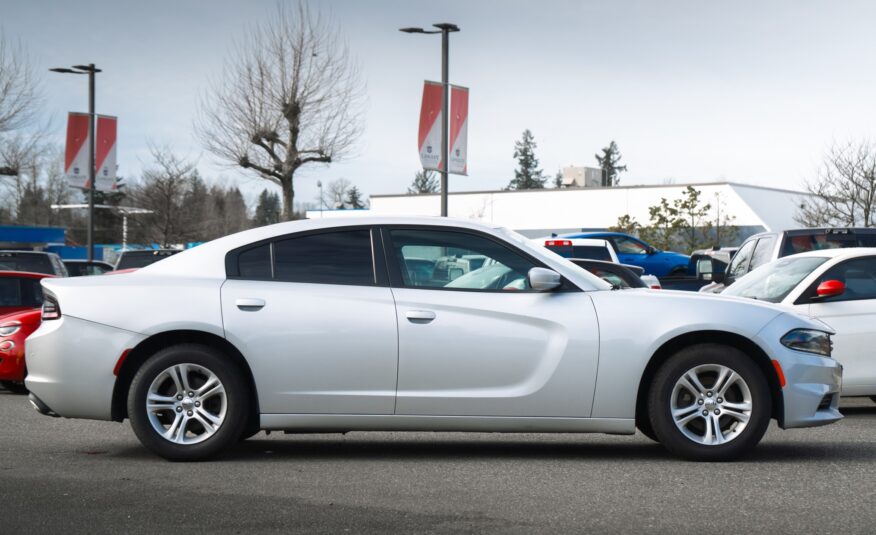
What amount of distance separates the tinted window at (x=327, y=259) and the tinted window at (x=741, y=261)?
8.47 metres

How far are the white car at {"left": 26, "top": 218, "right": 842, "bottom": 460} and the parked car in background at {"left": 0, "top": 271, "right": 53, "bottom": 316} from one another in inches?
290

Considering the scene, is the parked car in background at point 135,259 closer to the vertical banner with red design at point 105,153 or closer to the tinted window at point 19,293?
the vertical banner with red design at point 105,153

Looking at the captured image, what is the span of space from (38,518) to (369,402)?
2.17 metres

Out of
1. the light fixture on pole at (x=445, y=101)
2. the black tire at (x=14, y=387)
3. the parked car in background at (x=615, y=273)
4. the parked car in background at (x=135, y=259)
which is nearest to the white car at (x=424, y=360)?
the black tire at (x=14, y=387)

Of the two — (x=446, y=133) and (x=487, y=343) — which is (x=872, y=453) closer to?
(x=487, y=343)

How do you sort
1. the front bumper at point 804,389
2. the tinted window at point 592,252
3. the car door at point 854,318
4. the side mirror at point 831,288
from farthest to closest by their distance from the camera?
1. the tinted window at point 592,252
2. the side mirror at point 831,288
3. the car door at point 854,318
4. the front bumper at point 804,389

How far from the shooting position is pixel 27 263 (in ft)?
62.2

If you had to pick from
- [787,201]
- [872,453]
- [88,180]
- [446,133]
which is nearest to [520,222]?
[787,201]

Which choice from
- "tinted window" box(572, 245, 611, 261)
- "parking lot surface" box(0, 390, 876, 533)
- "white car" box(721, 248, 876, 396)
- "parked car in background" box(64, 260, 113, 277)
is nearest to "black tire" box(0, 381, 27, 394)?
"parking lot surface" box(0, 390, 876, 533)

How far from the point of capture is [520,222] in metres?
61.7

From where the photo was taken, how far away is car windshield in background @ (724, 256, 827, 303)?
1012 centimetres

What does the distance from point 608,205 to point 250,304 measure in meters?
54.0

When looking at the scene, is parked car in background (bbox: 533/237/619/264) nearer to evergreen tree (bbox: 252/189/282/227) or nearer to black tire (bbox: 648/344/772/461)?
black tire (bbox: 648/344/772/461)

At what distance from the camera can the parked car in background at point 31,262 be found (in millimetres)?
18859
